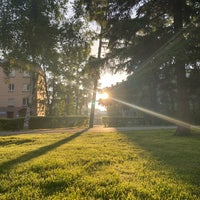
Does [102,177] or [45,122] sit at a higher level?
[45,122]

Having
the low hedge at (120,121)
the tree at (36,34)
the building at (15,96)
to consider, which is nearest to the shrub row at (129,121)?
the low hedge at (120,121)

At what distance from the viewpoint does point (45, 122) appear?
2761 centimetres

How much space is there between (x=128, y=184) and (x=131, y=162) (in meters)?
1.99

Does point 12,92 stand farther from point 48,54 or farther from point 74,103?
point 48,54

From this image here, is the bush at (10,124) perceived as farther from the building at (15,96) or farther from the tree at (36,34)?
the building at (15,96)

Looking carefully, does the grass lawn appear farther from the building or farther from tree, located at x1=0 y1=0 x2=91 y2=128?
the building

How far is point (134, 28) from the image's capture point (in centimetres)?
1357

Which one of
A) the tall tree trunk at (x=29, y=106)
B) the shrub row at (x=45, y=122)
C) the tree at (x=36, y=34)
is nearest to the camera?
the tree at (x=36, y=34)

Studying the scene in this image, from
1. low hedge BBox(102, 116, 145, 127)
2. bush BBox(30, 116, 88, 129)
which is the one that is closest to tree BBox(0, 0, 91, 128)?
bush BBox(30, 116, 88, 129)

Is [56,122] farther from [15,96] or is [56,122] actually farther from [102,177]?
[15,96]

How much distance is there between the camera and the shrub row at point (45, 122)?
23859 millimetres

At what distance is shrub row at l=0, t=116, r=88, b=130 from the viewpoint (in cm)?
2386

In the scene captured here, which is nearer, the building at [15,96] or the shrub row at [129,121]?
the shrub row at [129,121]

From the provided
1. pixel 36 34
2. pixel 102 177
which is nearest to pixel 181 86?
pixel 102 177
